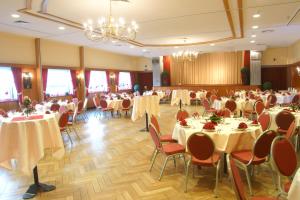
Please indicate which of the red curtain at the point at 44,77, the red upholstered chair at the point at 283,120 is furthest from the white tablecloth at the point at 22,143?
the red curtain at the point at 44,77

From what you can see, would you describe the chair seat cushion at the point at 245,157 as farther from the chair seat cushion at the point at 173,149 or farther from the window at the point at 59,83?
the window at the point at 59,83

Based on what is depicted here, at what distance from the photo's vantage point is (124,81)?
1861 cm

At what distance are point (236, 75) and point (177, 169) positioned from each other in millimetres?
14313

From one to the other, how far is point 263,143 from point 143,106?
15.5ft

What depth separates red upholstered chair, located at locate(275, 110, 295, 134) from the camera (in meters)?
5.03

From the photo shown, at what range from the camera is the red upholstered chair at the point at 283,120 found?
503 cm

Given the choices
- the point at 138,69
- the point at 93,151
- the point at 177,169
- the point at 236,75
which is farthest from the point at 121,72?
the point at 177,169

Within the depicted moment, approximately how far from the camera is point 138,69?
2016 cm

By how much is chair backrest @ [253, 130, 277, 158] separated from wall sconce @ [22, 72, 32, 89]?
A: 1006 centimetres

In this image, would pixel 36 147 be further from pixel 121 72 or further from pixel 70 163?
pixel 121 72

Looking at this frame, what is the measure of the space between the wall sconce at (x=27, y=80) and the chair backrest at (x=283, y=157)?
10473mm

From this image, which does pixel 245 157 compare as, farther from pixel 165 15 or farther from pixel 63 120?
pixel 165 15

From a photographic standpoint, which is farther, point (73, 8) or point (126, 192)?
point (73, 8)

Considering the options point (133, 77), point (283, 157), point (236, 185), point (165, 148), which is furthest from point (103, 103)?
point (133, 77)
